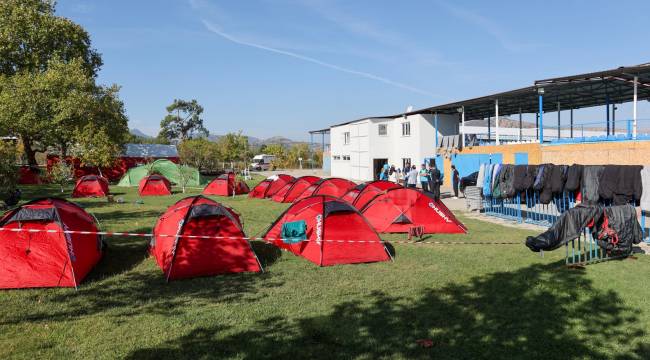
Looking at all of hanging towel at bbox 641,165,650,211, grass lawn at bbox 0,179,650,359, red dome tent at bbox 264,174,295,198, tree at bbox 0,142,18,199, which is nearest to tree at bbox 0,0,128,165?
red dome tent at bbox 264,174,295,198

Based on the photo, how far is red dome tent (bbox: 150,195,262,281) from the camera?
779 centimetres

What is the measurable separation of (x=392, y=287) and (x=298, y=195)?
12460 millimetres

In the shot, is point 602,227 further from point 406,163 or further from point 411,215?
point 406,163

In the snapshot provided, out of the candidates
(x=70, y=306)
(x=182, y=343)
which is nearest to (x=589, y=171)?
(x=182, y=343)

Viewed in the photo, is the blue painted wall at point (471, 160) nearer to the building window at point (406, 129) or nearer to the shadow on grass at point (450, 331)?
the building window at point (406, 129)

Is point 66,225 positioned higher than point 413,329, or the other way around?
point 66,225

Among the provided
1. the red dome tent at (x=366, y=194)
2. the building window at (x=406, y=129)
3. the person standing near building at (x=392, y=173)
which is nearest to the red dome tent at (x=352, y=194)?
the red dome tent at (x=366, y=194)

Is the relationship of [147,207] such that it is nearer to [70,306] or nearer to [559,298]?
[70,306]

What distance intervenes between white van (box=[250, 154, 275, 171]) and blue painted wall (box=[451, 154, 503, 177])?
4029cm

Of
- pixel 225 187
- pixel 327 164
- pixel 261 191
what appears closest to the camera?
pixel 261 191

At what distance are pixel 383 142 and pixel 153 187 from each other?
1846 cm

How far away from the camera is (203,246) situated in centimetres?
802

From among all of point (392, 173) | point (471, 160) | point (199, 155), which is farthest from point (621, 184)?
point (199, 155)

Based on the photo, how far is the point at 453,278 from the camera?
777 cm
